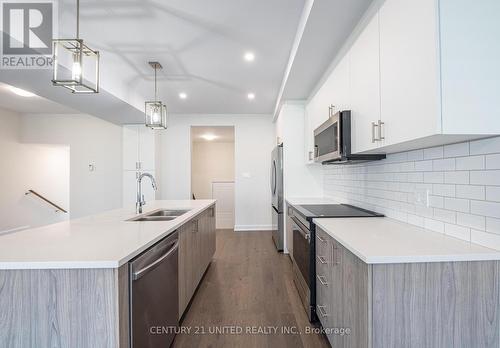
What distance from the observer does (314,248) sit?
6.44 ft

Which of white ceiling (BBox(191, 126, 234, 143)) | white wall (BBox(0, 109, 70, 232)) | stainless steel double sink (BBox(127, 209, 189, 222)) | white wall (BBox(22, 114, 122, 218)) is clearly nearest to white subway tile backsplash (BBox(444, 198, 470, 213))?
stainless steel double sink (BBox(127, 209, 189, 222))

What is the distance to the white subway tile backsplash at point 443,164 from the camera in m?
1.40

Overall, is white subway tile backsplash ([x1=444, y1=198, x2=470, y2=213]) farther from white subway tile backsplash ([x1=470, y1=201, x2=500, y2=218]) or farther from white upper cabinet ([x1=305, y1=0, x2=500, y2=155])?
white upper cabinet ([x1=305, y1=0, x2=500, y2=155])

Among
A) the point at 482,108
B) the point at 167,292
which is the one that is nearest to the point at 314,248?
the point at 167,292

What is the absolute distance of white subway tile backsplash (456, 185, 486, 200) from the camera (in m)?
1.23

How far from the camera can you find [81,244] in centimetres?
133

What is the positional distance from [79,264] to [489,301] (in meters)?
1.76

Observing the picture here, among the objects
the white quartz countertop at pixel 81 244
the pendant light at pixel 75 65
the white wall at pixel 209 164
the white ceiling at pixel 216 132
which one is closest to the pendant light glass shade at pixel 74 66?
the pendant light at pixel 75 65

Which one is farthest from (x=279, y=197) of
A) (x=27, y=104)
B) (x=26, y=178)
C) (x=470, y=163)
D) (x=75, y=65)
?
(x=26, y=178)

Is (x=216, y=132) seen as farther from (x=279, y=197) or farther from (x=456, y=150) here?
(x=456, y=150)

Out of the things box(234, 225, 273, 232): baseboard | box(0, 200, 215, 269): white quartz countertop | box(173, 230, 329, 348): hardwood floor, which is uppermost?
box(0, 200, 215, 269): white quartz countertop

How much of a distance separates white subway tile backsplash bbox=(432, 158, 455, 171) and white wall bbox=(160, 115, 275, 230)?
159 inches

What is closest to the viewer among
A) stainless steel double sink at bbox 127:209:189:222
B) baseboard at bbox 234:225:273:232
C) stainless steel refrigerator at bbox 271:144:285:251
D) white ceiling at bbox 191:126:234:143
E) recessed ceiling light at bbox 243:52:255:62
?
stainless steel double sink at bbox 127:209:189:222

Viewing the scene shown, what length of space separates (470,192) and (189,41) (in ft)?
8.53
